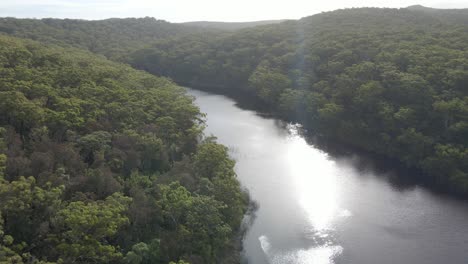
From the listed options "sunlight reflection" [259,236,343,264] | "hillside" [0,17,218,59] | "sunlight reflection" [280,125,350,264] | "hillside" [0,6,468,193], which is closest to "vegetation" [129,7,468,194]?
"hillside" [0,6,468,193]

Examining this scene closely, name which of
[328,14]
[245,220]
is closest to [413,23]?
[328,14]

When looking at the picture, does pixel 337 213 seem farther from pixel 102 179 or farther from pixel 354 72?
pixel 354 72

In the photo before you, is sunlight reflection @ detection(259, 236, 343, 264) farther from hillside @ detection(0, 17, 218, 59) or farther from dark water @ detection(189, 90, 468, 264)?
hillside @ detection(0, 17, 218, 59)

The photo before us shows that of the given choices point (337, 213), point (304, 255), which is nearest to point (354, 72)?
point (337, 213)

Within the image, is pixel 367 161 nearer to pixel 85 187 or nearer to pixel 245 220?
pixel 245 220

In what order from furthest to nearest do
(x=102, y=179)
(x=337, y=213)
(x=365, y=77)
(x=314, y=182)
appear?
(x=365, y=77)
(x=314, y=182)
(x=337, y=213)
(x=102, y=179)

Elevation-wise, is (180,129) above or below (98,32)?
below

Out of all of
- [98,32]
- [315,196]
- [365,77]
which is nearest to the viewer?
[315,196]
